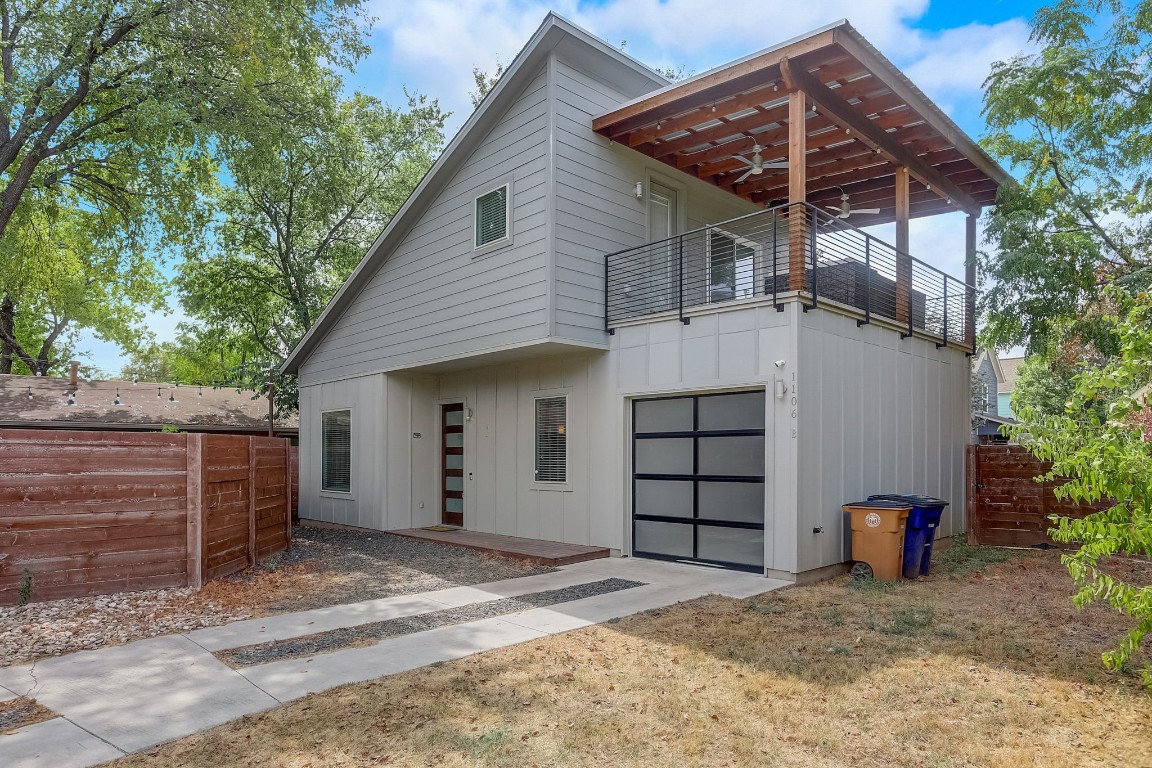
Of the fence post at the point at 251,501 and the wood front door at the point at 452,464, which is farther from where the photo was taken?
the wood front door at the point at 452,464

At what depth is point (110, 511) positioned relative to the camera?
260 inches

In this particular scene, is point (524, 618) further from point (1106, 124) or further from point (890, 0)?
point (1106, 124)

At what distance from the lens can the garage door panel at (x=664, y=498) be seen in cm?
877

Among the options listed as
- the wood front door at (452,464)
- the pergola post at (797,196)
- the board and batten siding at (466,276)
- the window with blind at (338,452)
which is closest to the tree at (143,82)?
the board and batten siding at (466,276)

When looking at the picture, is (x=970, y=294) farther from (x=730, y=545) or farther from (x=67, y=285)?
(x=67, y=285)

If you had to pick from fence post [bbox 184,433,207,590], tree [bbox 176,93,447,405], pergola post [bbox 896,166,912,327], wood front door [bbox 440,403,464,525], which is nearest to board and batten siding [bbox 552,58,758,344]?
pergola post [bbox 896,166,912,327]

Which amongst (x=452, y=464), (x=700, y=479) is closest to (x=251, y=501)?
(x=452, y=464)

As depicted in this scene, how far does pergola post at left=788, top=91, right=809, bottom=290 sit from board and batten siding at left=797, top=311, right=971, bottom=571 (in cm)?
49

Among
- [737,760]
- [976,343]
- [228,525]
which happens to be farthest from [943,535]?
[228,525]

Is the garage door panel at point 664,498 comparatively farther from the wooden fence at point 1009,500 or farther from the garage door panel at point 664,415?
the wooden fence at point 1009,500

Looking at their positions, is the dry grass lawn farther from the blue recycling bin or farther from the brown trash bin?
the blue recycling bin

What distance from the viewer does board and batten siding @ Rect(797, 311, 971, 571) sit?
25.2ft

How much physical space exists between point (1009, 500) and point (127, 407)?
1933 centimetres

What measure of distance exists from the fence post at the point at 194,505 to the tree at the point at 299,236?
1156 cm
